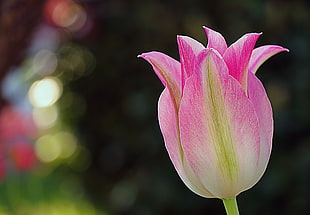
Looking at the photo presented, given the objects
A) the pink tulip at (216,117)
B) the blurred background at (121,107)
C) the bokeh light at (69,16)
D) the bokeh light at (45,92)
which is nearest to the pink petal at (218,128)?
the pink tulip at (216,117)

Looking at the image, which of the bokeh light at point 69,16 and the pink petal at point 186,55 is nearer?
the pink petal at point 186,55

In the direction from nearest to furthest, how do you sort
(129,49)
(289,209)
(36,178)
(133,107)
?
1. (289,209)
2. (133,107)
3. (129,49)
4. (36,178)

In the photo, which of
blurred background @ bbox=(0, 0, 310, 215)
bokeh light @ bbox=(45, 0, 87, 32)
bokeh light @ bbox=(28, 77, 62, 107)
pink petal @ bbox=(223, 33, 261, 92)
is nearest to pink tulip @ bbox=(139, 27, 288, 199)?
pink petal @ bbox=(223, 33, 261, 92)

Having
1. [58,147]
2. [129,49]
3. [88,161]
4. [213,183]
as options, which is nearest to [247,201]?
[129,49]

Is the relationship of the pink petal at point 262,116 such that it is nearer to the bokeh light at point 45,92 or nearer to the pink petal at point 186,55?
the pink petal at point 186,55

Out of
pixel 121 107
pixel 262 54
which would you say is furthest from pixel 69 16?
pixel 262 54

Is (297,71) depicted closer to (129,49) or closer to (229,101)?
(129,49)

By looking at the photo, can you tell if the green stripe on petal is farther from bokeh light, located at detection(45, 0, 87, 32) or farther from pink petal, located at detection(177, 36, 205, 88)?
bokeh light, located at detection(45, 0, 87, 32)
